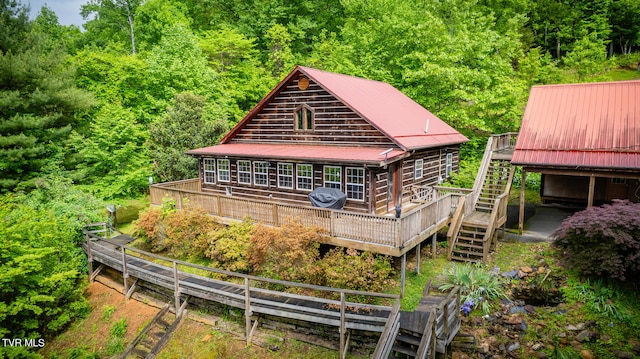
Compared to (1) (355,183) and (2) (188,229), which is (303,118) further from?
(2) (188,229)

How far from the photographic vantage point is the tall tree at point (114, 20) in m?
41.3

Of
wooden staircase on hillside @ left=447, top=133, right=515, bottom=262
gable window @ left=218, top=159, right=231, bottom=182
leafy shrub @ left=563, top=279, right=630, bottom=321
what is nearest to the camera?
leafy shrub @ left=563, top=279, right=630, bottom=321

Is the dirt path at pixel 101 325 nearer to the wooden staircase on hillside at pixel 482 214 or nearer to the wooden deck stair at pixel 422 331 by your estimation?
the wooden deck stair at pixel 422 331

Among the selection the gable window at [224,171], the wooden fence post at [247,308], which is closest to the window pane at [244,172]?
the gable window at [224,171]

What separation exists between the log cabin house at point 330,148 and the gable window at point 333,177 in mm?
43

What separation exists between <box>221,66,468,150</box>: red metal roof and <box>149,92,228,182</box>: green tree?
3946 millimetres

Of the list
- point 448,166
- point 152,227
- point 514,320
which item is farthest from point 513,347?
point 152,227

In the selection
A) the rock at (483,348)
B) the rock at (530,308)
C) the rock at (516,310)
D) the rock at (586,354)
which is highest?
the rock at (530,308)

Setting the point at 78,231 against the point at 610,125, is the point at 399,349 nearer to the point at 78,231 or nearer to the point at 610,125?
the point at 610,125

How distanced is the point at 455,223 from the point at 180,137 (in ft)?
57.1

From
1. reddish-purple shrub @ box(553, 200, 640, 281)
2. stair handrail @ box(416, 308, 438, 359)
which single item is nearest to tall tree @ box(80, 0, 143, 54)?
stair handrail @ box(416, 308, 438, 359)

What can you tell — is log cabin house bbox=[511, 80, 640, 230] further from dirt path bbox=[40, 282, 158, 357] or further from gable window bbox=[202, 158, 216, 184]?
dirt path bbox=[40, 282, 158, 357]

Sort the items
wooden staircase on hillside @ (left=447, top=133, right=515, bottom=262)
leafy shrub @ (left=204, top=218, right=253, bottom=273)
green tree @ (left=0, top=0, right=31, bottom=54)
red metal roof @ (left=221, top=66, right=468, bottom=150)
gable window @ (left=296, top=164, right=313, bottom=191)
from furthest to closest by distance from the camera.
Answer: green tree @ (left=0, top=0, right=31, bottom=54) → gable window @ (left=296, top=164, right=313, bottom=191) → red metal roof @ (left=221, top=66, right=468, bottom=150) → wooden staircase on hillside @ (left=447, top=133, right=515, bottom=262) → leafy shrub @ (left=204, top=218, right=253, bottom=273)

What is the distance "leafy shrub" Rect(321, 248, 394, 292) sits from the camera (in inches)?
446
